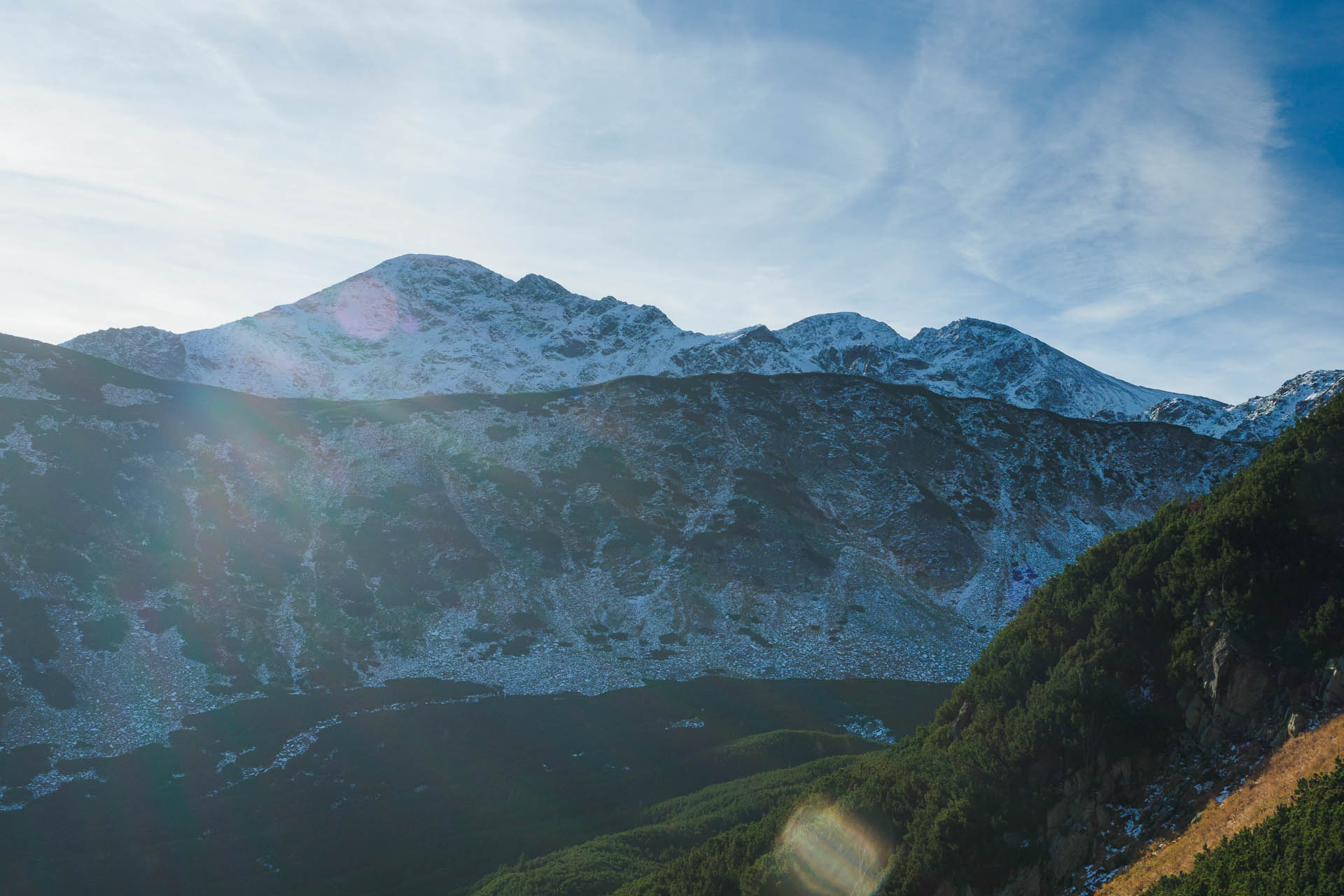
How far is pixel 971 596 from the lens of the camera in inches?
3720

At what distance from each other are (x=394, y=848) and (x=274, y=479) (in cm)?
5847

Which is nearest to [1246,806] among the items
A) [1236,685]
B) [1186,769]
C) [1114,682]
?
[1186,769]

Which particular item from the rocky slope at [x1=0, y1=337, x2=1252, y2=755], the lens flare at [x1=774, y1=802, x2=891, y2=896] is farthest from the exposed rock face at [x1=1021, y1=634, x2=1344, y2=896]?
the rocky slope at [x1=0, y1=337, x2=1252, y2=755]

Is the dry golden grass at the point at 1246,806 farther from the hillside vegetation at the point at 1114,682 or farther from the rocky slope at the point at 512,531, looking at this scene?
the rocky slope at the point at 512,531

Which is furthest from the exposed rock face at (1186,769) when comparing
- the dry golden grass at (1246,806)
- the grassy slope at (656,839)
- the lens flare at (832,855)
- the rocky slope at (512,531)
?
the rocky slope at (512,531)

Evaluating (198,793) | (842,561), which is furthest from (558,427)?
(198,793)

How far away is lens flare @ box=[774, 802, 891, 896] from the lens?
20.6 meters

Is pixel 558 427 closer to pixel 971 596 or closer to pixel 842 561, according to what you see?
pixel 842 561

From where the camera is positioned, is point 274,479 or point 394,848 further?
point 274,479

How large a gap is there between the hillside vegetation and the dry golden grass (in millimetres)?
1622

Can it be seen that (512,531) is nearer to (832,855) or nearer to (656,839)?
(656,839)

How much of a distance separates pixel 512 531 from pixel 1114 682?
79221 millimetres

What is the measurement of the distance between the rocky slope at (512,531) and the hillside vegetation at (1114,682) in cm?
5009

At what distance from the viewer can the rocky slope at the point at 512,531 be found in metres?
62.2
